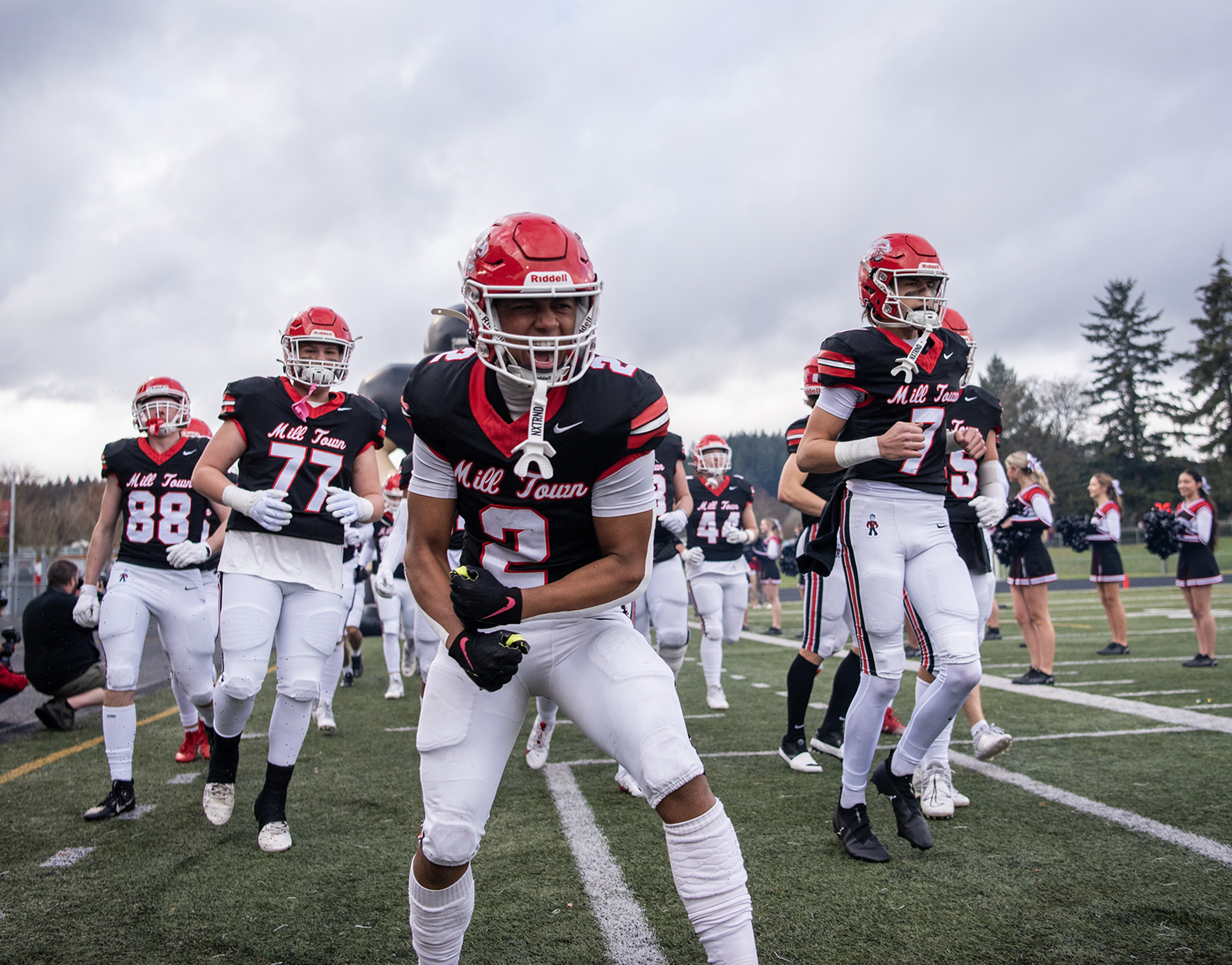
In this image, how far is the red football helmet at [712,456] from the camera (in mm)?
8492

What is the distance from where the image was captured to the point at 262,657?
3965mm

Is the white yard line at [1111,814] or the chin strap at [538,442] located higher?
the chin strap at [538,442]

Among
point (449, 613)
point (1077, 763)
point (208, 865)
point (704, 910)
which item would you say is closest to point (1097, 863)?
point (1077, 763)

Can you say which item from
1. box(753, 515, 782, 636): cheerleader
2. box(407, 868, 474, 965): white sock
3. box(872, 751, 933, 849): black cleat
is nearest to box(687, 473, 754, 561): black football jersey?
box(872, 751, 933, 849): black cleat

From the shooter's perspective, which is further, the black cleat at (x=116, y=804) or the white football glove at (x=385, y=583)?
the white football glove at (x=385, y=583)

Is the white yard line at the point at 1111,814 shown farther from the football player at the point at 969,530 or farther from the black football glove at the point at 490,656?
the black football glove at the point at 490,656

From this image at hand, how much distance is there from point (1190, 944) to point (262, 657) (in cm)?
344

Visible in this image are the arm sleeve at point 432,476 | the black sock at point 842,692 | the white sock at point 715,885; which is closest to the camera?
the white sock at point 715,885

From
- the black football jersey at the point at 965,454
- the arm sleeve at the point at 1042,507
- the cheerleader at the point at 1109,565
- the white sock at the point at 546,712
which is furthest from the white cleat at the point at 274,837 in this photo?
the cheerleader at the point at 1109,565

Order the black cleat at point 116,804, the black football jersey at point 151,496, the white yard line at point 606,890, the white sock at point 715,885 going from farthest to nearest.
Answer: the black football jersey at point 151,496
the black cleat at point 116,804
the white yard line at point 606,890
the white sock at point 715,885

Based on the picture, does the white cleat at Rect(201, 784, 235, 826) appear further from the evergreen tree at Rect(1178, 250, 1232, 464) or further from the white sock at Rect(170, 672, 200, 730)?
the evergreen tree at Rect(1178, 250, 1232, 464)

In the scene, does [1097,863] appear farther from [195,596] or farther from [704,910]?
[195,596]

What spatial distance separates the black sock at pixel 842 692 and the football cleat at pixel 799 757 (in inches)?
14.9

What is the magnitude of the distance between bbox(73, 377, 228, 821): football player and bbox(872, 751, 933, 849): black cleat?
3389 millimetres
